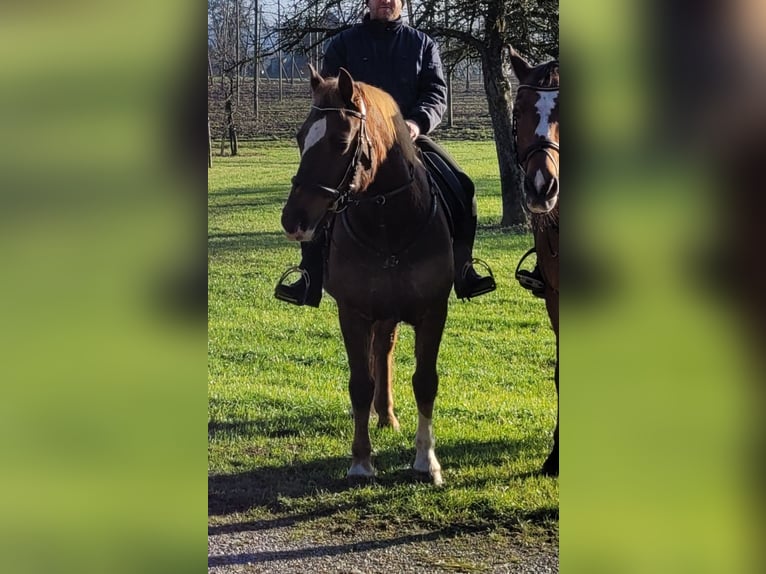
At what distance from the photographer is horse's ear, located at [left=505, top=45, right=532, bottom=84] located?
155 inches

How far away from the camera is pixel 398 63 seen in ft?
13.5

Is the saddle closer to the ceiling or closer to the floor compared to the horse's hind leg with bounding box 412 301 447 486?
closer to the ceiling

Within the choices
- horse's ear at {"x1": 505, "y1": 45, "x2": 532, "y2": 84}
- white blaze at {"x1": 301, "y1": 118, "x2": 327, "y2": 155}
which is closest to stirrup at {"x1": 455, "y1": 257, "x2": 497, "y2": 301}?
horse's ear at {"x1": 505, "y1": 45, "x2": 532, "y2": 84}

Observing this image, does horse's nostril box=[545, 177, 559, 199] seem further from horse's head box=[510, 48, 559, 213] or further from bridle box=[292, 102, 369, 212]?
bridle box=[292, 102, 369, 212]

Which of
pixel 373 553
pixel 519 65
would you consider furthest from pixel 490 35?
pixel 373 553

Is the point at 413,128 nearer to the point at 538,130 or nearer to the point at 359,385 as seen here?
the point at 538,130

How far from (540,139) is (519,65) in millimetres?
406

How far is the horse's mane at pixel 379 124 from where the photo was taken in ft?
12.5

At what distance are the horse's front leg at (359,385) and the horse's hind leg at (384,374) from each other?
0.38 ft
